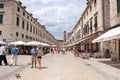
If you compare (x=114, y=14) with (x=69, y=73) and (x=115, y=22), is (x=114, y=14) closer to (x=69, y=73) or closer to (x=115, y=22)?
(x=115, y=22)

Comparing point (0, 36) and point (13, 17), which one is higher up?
point (13, 17)

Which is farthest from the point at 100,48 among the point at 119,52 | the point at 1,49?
the point at 1,49

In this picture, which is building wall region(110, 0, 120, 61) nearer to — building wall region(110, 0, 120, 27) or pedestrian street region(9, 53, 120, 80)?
building wall region(110, 0, 120, 27)

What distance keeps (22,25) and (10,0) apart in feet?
25.9

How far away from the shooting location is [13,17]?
39.2 m

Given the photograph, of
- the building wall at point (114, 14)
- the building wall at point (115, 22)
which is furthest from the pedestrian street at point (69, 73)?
the building wall at point (114, 14)

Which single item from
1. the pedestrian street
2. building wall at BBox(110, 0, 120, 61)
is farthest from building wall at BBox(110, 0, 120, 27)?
the pedestrian street

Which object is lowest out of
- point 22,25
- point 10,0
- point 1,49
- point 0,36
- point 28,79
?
point 28,79

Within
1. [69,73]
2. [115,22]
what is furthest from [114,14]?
[69,73]

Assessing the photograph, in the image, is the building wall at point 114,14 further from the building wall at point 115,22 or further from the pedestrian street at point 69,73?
the pedestrian street at point 69,73

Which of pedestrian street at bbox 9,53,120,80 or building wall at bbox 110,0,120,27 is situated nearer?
pedestrian street at bbox 9,53,120,80

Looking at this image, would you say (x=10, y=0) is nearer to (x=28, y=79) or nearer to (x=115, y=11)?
(x=115, y=11)

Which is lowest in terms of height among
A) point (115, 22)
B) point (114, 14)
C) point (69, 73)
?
point (69, 73)

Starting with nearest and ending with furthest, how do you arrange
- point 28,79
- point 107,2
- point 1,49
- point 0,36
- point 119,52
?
point 28,79 → point 1,49 → point 119,52 → point 107,2 → point 0,36
